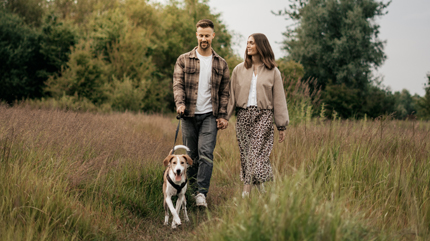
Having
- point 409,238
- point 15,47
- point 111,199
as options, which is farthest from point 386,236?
point 15,47

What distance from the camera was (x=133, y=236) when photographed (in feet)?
11.5

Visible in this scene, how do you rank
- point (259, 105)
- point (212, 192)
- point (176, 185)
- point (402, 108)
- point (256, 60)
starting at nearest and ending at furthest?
point (176, 185), point (259, 105), point (256, 60), point (212, 192), point (402, 108)

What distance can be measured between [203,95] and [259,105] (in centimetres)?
88

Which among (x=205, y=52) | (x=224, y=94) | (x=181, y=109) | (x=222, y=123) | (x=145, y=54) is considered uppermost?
(x=145, y=54)

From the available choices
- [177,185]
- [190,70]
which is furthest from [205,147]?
[190,70]

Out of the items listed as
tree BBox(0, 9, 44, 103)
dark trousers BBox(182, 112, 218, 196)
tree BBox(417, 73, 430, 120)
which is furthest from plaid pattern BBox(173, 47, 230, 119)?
tree BBox(417, 73, 430, 120)

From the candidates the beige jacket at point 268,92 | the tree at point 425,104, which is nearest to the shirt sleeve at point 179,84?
the beige jacket at point 268,92

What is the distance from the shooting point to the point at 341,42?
94.2 ft

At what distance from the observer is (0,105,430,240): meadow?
2191 mm

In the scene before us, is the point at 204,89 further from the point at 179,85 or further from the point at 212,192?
the point at 212,192

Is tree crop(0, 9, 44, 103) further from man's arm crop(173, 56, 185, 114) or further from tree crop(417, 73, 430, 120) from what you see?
tree crop(417, 73, 430, 120)

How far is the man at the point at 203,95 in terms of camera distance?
452 cm

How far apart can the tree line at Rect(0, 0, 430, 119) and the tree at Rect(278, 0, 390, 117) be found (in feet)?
0.31

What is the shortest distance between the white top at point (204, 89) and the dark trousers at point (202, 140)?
0.10 m
